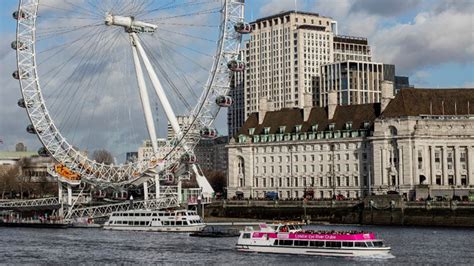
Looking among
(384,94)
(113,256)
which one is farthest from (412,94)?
(113,256)

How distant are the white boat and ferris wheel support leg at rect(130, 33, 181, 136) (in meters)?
9.79

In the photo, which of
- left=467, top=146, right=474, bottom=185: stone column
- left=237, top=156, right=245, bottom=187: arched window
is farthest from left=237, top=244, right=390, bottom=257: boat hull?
left=237, top=156, right=245, bottom=187: arched window

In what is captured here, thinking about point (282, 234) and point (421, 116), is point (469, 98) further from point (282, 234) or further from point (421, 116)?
point (282, 234)

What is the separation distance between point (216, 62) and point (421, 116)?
42.6 m

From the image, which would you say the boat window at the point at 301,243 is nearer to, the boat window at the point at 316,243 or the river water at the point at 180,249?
the boat window at the point at 316,243

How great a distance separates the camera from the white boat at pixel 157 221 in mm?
114500

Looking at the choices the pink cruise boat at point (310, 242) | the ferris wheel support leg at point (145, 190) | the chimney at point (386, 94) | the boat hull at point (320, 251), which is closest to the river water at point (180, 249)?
the boat hull at point (320, 251)

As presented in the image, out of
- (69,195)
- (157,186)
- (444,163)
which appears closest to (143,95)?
(157,186)

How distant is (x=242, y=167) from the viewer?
161750 mm

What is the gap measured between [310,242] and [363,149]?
207ft

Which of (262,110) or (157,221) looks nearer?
(157,221)

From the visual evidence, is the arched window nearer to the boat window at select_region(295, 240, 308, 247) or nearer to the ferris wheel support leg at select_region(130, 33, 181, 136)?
the ferris wheel support leg at select_region(130, 33, 181, 136)

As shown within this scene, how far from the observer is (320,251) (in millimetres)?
82562

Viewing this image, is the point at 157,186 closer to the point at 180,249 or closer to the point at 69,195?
the point at 69,195
